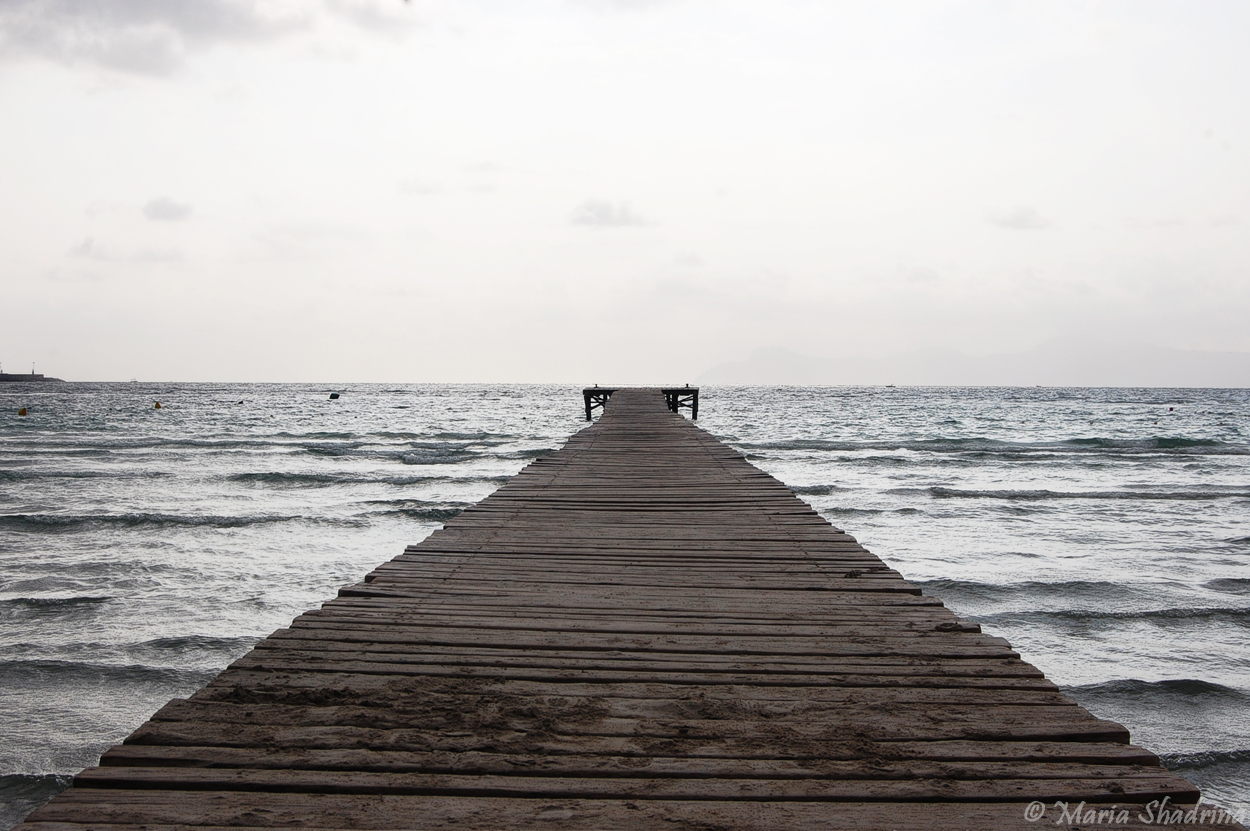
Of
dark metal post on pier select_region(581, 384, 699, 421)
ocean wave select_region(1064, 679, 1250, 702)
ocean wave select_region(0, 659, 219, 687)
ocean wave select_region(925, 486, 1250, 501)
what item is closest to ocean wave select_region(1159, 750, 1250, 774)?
ocean wave select_region(1064, 679, 1250, 702)

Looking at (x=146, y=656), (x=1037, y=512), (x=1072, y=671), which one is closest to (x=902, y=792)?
(x=1072, y=671)

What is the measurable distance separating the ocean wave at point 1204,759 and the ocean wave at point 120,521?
416 inches

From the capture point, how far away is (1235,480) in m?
17.7

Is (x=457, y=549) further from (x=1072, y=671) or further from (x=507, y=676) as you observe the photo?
(x=1072, y=671)

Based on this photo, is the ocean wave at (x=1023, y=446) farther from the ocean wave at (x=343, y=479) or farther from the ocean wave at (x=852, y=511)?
the ocean wave at (x=852, y=511)

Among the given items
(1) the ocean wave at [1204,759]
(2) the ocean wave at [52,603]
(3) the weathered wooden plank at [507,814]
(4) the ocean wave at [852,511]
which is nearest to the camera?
(3) the weathered wooden plank at [507,814]

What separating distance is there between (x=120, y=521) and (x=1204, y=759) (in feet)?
39.7

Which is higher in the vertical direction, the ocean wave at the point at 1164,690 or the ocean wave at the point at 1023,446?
the ocean wave at the point at 1023,446

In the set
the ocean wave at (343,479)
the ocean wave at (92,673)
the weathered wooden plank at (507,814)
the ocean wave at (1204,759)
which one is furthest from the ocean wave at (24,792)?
the ocean wave at (343,479)

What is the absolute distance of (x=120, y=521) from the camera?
11.3 metres

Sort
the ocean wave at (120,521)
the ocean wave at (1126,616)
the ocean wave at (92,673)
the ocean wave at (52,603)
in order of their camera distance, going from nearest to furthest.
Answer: the ocean wave at (92,673), the ocean wave at (1126,616), the ocean wave at (52,603), the ocean wave at (120,521)

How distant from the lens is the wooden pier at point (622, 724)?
6.50ft

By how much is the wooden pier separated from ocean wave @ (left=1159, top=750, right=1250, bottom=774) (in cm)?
183

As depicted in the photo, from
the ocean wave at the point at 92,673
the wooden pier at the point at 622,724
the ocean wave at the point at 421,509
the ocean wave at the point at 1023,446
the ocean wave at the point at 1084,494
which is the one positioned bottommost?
the ocean wave at the point at 92,673
